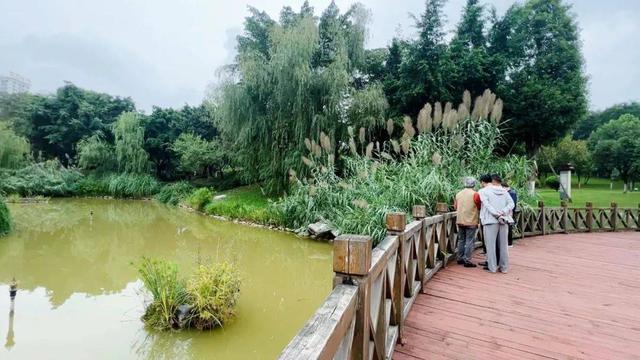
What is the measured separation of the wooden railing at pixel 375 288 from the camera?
94cm

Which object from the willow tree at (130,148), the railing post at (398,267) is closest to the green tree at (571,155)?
the willow tree at (130,148)

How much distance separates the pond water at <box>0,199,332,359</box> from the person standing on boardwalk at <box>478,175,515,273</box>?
2595mm

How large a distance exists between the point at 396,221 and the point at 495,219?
2423 millimetres

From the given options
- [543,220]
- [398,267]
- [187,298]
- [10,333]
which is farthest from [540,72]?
[10,333]

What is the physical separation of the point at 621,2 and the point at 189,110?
96.3 feet

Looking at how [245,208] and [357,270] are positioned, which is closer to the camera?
[357,270]

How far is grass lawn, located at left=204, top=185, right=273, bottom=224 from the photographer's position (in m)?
12.4

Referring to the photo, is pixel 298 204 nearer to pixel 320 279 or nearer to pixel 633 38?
pixel 320 279

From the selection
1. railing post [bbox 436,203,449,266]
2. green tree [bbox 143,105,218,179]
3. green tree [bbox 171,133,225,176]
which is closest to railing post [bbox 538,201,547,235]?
railing post [bbox 436,203,449,266]

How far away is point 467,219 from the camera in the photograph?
4.40m

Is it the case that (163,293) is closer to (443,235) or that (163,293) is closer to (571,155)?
(443,235)

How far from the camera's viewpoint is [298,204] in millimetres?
10641

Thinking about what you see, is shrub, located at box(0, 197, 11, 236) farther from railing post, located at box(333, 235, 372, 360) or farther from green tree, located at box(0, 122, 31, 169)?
green tree, located at box(0, 122, 31, 169)

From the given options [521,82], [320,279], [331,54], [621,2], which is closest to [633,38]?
[621,2]
